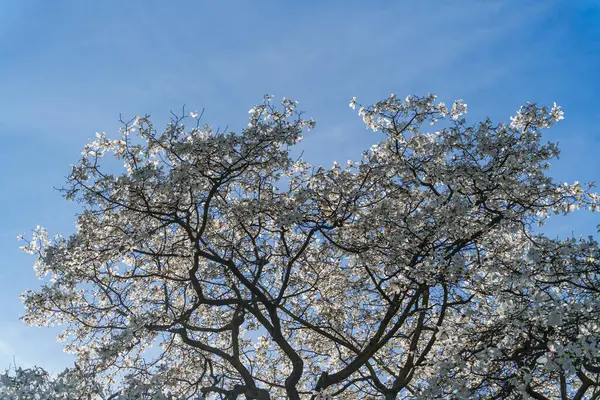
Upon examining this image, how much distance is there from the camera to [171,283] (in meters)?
13.8

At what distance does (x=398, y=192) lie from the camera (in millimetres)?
11672

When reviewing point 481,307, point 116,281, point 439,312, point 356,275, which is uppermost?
point 116,281

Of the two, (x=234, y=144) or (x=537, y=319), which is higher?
(x=234, y=144)

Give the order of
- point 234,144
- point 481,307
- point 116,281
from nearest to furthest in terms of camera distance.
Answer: point 481,307, point 234,144, point 116,281

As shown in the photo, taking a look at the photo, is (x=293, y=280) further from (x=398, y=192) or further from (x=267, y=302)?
(x=398, y=192)

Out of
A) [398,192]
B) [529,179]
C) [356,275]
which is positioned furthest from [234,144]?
[529,179]

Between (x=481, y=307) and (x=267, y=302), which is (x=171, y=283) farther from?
(x=481, y=307)

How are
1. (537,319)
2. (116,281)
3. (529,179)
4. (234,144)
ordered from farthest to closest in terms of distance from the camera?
1. (116,281)
2. (529,179)
3. (234,144)
4. (537,319)

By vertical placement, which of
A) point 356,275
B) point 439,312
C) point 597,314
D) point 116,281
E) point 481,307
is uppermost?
point 116,281

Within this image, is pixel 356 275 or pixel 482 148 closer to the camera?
pixel 482 148

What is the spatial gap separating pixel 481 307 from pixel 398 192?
3.38 m

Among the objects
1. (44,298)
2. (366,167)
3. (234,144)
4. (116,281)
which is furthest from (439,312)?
(44,298)

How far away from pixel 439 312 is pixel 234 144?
6.13 m

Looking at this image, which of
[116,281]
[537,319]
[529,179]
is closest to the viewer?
[537,319]
